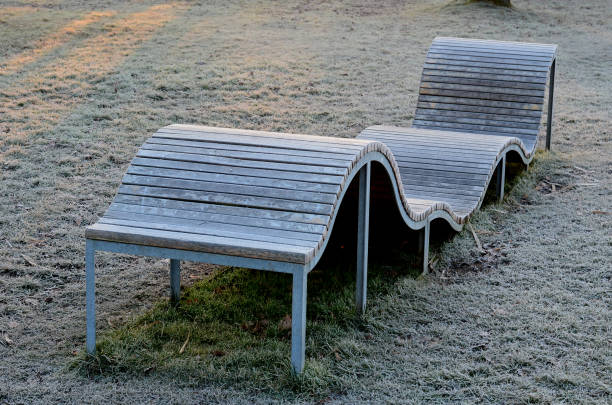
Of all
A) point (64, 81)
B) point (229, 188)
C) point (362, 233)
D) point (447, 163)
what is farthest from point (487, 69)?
point (64, 81)

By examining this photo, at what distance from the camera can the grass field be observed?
13.1 feet

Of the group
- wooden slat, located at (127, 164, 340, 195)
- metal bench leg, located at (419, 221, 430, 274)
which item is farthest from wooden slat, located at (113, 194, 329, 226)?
metal bench leg, located at (419, 221, 430, 274)

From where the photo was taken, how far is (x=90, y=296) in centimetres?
413

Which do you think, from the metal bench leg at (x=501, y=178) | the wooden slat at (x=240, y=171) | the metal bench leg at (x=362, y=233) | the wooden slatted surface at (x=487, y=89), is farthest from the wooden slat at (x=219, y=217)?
the wooden slatted surface at (x=487, y=89)

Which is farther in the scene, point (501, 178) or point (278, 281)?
point (501, 178)

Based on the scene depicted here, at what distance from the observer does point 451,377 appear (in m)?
4.01

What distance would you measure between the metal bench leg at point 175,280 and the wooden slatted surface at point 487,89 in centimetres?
398

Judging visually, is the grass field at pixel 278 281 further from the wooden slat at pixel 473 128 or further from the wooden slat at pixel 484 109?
the wooden slat at pixel 484 109

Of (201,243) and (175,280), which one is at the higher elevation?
(201,243)

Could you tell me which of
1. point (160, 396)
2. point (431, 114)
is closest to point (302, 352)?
point (160, 396)

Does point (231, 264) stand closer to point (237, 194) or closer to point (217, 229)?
point (217, 229)

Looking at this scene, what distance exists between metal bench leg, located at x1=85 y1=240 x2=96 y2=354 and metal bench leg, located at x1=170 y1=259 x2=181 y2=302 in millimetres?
835

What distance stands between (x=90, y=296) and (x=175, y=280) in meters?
0.87

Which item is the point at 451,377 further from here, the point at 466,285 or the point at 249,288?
the point at 249,288
